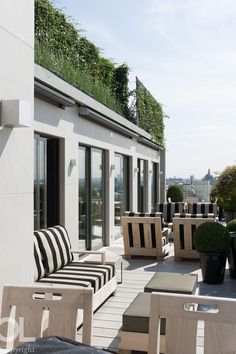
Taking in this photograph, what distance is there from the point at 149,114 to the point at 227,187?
5.09 m

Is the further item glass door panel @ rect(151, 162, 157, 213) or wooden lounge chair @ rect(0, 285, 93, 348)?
glass door panel @ rect(151, 162, 157, 213)

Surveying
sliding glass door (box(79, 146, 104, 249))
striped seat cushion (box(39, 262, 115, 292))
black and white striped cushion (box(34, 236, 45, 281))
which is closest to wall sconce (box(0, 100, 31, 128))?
black and white striped cushion (box(34, 236, 45, 281))

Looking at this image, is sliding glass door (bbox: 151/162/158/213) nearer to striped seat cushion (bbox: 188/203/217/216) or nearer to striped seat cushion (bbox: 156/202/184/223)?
striped seat cushion (bbox: 156/202/184/223)

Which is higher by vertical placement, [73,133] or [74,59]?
[74,59]

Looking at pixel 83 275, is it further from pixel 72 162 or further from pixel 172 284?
pixel 72 162

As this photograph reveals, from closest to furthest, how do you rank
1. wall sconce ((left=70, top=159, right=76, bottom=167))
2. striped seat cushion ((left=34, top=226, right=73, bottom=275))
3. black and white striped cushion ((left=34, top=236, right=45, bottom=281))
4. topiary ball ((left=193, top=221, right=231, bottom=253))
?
black and white striped cushion ((left=34, top=236, right=45, bottom=281)), striped seat cushion ((left=34, top=226, right=73, bottom=275)), topiary ball ((left=193, top=221, right=231, bottom=253)), wall sconce ((left=70, top=159, right=76, bottom=167))

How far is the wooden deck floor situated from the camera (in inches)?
172

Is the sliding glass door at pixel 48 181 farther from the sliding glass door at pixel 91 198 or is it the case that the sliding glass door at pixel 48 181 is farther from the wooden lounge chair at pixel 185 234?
the wooden lounge chair at pixel 185 234

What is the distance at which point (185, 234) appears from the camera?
27.8ft

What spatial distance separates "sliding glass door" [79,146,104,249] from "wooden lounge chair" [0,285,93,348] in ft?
19.8

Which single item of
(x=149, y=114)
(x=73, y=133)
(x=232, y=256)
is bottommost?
(x=232, y=256)

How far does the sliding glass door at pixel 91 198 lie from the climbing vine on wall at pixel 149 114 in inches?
191

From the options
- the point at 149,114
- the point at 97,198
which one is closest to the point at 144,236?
the point at 97,198

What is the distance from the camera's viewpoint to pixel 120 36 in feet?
34.5
